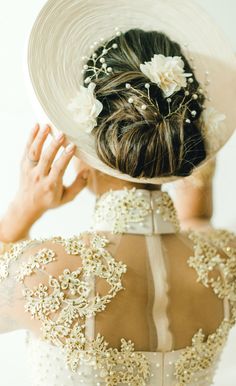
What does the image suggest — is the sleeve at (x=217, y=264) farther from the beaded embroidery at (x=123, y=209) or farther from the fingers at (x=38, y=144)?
the fingers at (x=38, y=144)

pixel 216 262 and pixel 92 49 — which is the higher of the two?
pixel 92 49

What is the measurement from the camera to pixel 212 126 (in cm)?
119

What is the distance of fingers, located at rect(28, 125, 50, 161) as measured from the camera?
3.83 feet

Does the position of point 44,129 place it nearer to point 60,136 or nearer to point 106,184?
point 60,136

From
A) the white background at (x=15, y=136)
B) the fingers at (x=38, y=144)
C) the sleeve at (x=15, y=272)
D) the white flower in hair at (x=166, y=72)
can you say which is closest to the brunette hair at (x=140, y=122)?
the white flower in hair at (x=166, y=72)

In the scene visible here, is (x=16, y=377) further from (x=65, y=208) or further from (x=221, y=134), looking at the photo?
(x=221, y=134)

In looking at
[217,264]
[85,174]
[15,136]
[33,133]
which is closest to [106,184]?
[85,174]

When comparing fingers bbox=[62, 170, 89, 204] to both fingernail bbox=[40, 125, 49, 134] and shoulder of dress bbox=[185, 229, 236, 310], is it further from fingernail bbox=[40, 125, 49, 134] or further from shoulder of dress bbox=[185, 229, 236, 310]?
shoulder of dress bbox=[185, 229, 236, 310]

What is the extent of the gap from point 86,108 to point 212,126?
10.8 inches

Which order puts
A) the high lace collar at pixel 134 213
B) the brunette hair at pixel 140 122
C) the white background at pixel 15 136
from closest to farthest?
the brunette hair at pixel 140 122, the high lace collar at pixel 134 213, the white background at pixel 15 136

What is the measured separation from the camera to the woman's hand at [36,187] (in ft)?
3.93

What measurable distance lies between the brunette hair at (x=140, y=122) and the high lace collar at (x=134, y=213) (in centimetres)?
9

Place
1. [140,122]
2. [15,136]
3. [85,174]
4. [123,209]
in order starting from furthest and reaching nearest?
1. [15,136]
2. [85,174]
3. [123,209]
4. [140,122]

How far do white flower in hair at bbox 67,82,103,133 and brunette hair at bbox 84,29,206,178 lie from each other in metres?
0.01
